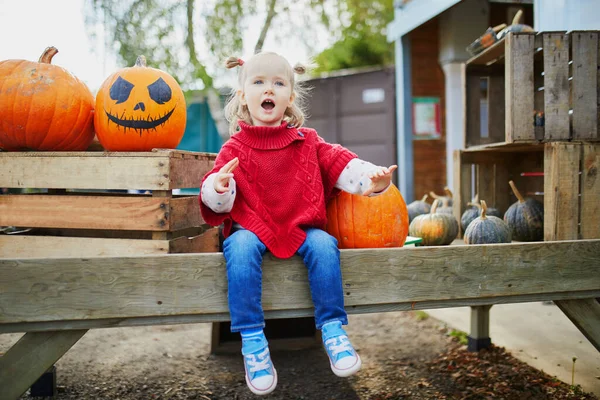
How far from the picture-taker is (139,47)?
8148 millimetres

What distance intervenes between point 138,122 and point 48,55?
0.59 metres

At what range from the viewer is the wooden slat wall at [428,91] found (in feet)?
22.9

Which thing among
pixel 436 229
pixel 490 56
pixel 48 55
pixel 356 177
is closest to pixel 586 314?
pixel 436 229

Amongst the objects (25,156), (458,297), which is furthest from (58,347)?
(458,297)

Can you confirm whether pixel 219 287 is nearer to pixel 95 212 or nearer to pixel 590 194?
pixel 95 212

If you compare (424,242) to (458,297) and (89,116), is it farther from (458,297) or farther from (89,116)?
(89,116)

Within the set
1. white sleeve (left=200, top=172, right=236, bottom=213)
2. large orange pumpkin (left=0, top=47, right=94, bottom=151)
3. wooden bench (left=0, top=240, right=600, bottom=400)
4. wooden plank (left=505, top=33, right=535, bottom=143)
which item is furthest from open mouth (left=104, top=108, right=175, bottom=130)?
wooden plank (left=505, top=33, right=535, bottom=143)

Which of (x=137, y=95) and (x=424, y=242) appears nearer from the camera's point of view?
(x=137, y=95)

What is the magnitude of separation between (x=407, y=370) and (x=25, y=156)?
8.12 ft

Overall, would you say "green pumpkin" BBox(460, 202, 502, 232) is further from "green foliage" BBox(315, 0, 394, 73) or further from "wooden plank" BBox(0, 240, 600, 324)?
"green foliage" BBox(315, 0, 394, 73)

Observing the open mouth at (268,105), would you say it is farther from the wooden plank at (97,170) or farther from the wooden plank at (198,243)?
the wooden plank at (198,243)

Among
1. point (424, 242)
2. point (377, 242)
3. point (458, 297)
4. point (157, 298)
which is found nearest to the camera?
point (157, 298)

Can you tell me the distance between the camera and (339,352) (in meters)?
1.76

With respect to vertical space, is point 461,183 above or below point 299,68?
below
